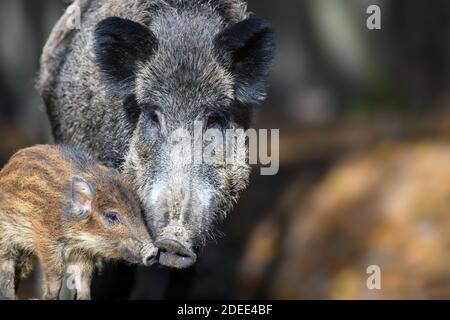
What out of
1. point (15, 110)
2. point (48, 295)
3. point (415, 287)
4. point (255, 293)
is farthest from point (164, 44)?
point (15, 110)

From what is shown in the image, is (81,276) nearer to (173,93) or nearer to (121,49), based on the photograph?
(173,93)

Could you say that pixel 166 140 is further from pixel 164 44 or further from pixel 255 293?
pixel 255 293

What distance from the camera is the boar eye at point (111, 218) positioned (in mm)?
5766

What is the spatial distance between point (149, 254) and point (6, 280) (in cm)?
97

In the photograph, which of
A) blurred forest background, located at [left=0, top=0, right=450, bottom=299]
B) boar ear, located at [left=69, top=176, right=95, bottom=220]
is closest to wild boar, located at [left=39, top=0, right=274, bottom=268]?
boar ear, located at [left=69, top=176, right=95, bottom=220]

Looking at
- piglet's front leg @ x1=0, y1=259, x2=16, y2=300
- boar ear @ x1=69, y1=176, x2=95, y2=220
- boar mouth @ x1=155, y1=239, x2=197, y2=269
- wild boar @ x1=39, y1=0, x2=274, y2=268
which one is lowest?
piglet's front leg @ x1=0, y1=259, x2=16, y2=300

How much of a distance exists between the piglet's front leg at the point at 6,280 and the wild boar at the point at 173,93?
88 cm

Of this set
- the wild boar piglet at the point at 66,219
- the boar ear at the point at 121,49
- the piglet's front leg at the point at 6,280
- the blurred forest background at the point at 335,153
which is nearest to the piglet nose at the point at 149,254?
the wild boar piglet at the point at 66,219

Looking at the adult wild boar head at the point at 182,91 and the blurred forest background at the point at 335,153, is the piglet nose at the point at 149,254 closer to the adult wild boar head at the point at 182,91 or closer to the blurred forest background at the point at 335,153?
the adult wild boar head at the point at 182,91

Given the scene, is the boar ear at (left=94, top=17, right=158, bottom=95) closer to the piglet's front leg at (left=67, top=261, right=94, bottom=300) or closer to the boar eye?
the boar eye

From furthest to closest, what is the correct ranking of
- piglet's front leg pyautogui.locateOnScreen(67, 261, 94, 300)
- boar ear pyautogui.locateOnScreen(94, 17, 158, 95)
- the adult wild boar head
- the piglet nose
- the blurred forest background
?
1. the blurred forest background
2. boar ear pyautogui.locateOnScreen(94, 17, 158, 95)
3. the adult wild boar head
4. piglet's front leg pyautogui.locateOnScreen(67, 261, 94, 300)
5. the piglet nose

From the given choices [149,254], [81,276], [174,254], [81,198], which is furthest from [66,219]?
[174,254]

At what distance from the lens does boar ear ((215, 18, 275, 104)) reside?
674cm

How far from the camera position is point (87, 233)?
5766mm
